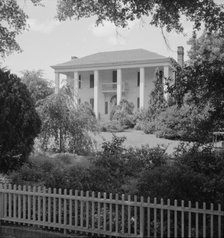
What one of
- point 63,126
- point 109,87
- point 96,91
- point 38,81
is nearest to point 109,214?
point 63,126

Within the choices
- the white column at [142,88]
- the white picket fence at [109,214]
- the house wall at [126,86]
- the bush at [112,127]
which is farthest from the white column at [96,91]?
the white picket fence at [109,214]

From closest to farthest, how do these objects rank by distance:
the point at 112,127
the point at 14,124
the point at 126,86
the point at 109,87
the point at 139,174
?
the point at 139,174 → the point at 14,124 → the point at 112,127 → the point at 126,86 → the point at 109,87

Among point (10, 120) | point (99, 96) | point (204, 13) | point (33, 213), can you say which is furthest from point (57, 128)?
point (99, 96)

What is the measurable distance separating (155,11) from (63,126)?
6.47 meters

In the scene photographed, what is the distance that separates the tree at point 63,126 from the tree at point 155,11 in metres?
4.06

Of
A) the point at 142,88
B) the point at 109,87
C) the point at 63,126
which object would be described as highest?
the point at 109,87

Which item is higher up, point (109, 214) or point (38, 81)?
Answer: point (38, 81)

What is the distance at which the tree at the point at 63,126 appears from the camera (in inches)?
627

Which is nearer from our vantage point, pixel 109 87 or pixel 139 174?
pixel 139 174

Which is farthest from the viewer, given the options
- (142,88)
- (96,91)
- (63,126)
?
(96,91)

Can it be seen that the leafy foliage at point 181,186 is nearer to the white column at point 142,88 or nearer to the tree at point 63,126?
the tree at point 63,126

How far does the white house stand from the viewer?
1679 inches

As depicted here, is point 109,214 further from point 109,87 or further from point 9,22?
point 109,87

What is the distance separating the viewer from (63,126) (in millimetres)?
16078
